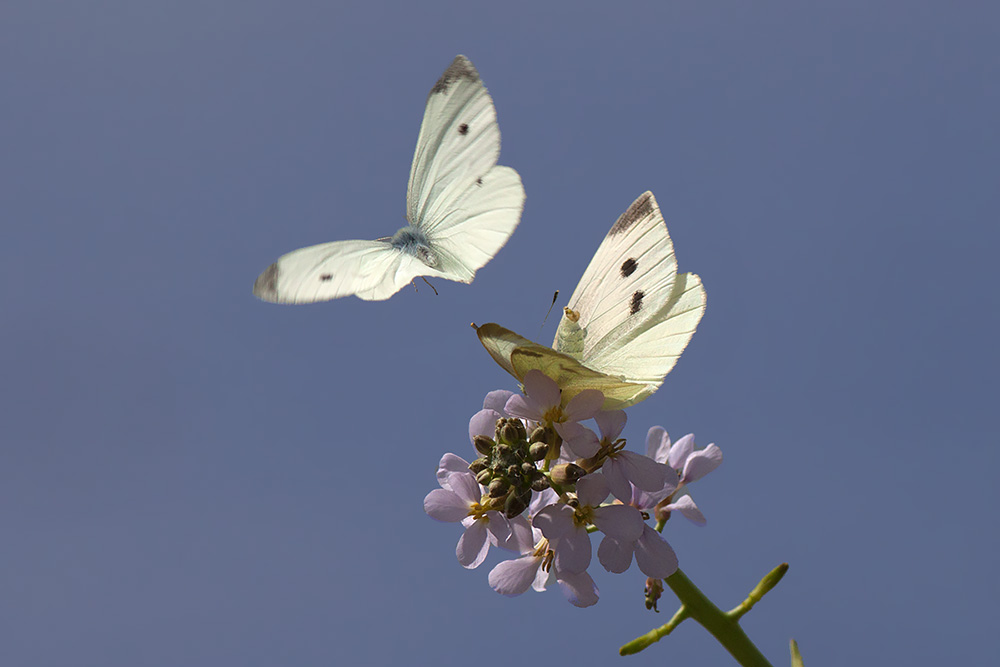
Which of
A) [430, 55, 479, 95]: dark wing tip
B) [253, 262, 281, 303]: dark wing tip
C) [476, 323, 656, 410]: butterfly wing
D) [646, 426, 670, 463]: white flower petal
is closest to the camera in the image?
[476, 323, 656, 410]: butterfly wing

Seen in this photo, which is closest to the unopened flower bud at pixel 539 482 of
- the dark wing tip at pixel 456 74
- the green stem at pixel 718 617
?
the green stem at pixel 718 617

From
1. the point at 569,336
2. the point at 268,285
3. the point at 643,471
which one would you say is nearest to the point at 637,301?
the point at 569,336

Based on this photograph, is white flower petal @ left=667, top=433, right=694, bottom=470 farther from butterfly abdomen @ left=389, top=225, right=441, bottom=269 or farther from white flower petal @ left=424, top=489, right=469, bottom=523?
butterfly abdomen @ left=389, top=225, right=441, bottom=269

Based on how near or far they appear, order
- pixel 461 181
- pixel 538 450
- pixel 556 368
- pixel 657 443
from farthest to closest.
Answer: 1. pixel 657 443
2. pixel 461 181
3. pixel 538 450
4. pixel 556 368

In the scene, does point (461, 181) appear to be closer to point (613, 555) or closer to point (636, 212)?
point (636, 212)

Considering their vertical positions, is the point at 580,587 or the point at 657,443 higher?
the point at 657,443

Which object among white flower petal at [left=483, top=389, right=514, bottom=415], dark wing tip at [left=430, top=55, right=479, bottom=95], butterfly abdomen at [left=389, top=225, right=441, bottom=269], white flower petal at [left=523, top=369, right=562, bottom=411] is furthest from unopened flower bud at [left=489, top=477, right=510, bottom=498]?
dark wing tip at [left=430, top=55, right=479, bottom=95]

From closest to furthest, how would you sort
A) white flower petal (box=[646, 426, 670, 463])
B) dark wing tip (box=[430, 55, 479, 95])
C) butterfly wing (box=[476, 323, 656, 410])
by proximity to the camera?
1. butterfly wing (box=[476, 323, 656, 410])
2. dark wing tip (box=[430, 55, 479, 95])
3. white flower petal (box=[646, 426, 670, 463])
